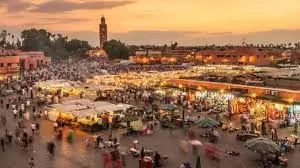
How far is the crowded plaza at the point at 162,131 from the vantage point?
18.0 metres

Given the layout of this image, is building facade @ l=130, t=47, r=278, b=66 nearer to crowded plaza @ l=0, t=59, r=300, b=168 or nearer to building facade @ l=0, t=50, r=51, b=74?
building facade @ l=0, t=50, r=51, b=74

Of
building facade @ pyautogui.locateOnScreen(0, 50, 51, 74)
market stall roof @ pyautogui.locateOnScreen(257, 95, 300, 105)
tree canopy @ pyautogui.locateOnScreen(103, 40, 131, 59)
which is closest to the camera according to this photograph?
market stall roof @ pyautogui.locateOnScreen(257, 95, 300, 105)

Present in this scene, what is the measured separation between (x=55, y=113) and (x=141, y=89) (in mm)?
17997

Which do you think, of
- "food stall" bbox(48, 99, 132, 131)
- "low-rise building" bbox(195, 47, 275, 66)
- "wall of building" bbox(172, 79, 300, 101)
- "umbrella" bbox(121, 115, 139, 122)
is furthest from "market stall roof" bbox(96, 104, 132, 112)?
"low-rise building" bbox(195, 47, 275, 66)

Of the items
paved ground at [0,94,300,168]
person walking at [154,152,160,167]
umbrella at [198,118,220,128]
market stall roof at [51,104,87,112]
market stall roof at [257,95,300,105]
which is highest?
market stall roof at [257,95,300,105]

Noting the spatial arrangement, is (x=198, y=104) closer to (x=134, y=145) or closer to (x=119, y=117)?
(x=119, y=117)

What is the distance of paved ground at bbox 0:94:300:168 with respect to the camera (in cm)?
1764

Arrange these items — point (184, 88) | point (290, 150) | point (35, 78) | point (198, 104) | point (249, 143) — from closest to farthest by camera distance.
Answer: point (249, 143), point (290, 150), point (198, 104), point (184, 88), point (35, 78)

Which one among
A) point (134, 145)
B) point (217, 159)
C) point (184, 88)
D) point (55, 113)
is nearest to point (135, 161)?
point (134, 145)

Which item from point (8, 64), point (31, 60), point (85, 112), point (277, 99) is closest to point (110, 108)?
point (85, 112)

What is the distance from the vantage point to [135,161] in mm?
18234

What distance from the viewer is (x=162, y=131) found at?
2442cm

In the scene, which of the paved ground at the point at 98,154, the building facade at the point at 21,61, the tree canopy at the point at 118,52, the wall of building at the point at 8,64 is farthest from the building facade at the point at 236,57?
the paved ground at the point at 98,154

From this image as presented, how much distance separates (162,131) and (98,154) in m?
5.96
